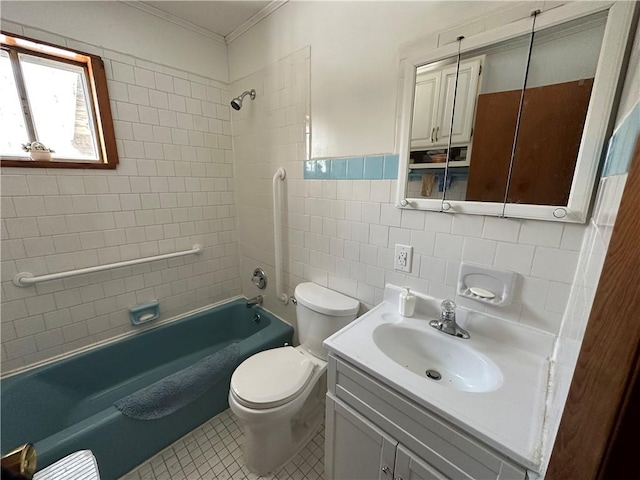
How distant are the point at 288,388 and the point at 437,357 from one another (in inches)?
27.6

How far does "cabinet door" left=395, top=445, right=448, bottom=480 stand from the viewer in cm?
79

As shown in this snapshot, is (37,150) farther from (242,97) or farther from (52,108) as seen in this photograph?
(242,97)

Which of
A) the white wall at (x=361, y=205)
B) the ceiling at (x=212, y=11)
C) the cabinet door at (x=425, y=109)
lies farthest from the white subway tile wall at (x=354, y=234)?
the ceiling at (x=212, y=11)

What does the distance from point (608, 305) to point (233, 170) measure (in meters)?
2.31

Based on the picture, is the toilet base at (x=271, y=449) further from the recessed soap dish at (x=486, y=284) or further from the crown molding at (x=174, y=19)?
the crown molding at (x=174, y=19)

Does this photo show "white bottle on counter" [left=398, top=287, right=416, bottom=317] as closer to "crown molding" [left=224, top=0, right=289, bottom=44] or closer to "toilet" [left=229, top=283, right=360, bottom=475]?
"toilet" [left=229, top=283, right=360, bottom=475]

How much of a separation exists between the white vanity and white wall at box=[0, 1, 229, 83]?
211 centimetres

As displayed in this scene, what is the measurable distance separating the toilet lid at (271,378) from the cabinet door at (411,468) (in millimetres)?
529

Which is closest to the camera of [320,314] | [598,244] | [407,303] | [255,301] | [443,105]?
[598,244]

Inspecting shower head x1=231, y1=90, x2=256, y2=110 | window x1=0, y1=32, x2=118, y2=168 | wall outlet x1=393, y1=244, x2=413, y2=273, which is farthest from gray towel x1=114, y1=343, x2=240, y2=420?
shower head x1=231, y1=90, x2=256, y2=110

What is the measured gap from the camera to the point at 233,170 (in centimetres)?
223

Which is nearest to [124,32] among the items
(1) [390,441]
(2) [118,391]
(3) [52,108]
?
(3) [52,108]

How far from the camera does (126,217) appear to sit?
69.2 inches

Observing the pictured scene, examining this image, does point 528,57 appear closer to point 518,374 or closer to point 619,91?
point 619,91
